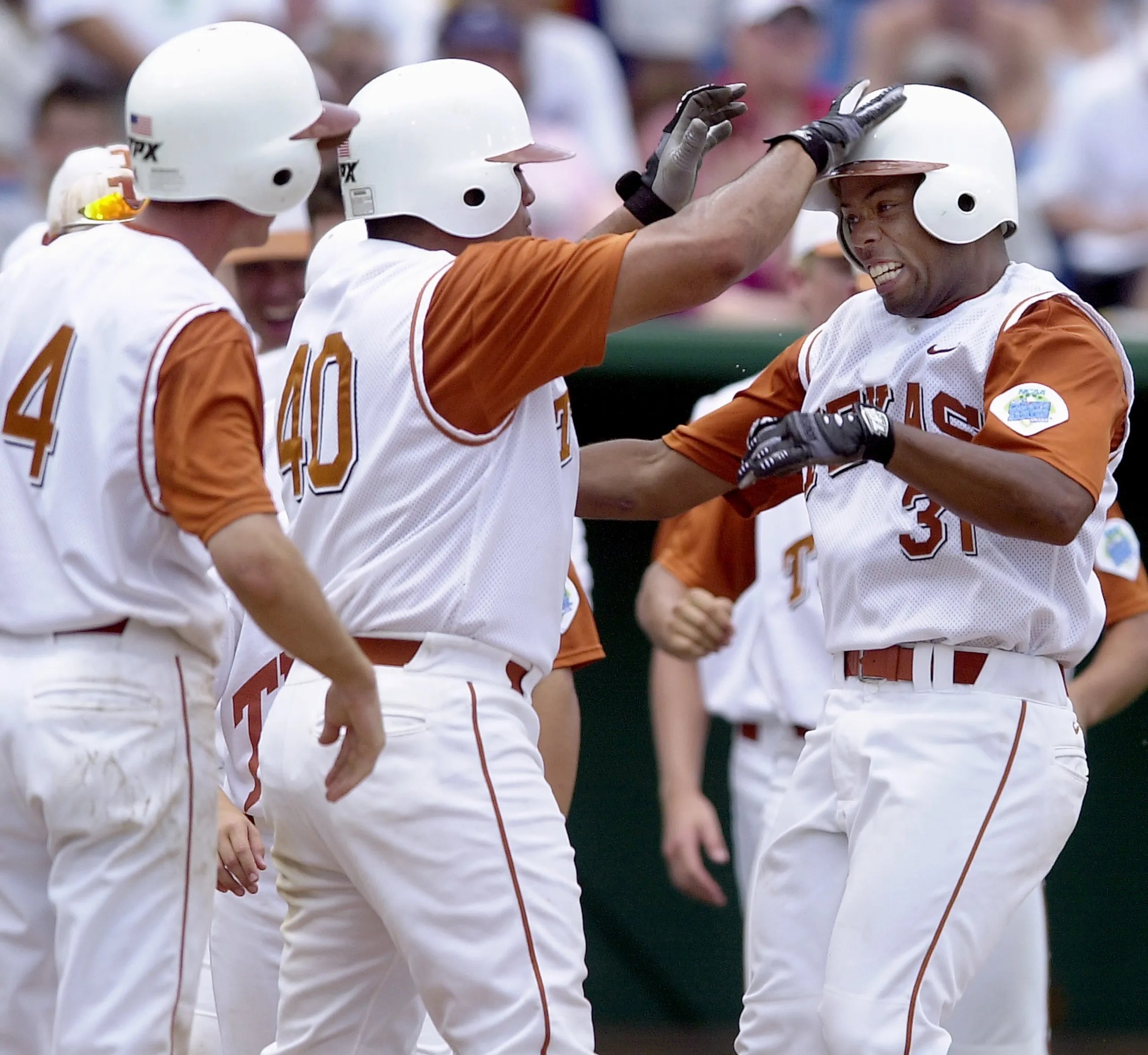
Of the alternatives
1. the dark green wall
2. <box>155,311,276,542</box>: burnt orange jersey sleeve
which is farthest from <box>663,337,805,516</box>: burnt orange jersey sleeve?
the dark green wall

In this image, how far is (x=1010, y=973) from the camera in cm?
388

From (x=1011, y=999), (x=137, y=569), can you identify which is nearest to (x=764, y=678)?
(x=1011, y=999)

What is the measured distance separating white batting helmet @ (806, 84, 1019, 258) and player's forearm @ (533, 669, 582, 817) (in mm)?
1116

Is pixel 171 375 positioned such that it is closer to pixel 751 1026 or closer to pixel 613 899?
pixel 751 1026

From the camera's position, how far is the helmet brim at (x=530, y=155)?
10.2 feet

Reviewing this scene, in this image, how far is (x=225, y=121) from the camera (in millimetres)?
2787

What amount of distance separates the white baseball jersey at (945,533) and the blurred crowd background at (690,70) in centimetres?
341

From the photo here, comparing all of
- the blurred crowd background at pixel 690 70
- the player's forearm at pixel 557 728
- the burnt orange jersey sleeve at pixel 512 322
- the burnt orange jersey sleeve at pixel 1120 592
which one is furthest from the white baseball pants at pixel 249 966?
the blurred crowd background at pixel 690 70

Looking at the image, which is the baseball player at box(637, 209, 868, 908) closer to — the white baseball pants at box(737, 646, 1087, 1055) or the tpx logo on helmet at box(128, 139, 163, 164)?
the white baseball pants at box(737, 646, 1087, 1055)

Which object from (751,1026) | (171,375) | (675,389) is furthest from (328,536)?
(675,389)

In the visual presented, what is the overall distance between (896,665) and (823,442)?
0.47 m

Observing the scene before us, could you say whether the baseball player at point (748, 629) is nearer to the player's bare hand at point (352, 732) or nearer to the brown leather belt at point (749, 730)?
the brown leather belt at point (749, 730)

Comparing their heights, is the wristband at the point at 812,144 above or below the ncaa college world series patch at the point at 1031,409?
above

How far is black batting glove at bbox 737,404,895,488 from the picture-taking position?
2867 millimetres
